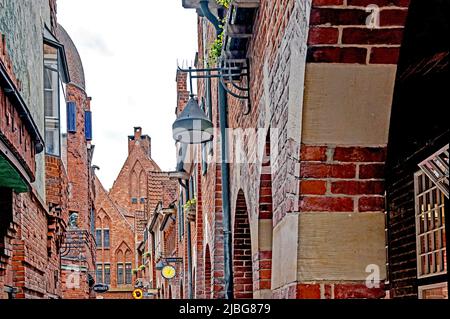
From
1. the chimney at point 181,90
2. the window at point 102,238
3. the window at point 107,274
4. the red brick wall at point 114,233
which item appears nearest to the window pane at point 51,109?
the chimney at point 181,90

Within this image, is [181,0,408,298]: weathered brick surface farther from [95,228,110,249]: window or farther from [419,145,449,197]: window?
[95,228,110,249]: window

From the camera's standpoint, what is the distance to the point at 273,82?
5754 millimetres

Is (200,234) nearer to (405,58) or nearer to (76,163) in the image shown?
(76,163)

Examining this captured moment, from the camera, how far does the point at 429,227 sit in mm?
6484

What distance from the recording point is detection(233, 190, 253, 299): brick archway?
928cm

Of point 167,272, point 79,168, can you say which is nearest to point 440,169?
point 167,272

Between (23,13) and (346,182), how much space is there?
6.53 m

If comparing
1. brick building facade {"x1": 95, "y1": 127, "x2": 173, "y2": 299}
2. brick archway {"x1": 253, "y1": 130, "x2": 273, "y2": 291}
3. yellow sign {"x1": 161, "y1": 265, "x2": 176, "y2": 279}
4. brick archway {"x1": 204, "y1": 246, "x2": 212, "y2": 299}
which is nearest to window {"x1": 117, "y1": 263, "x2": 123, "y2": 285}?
brick building facade {"x1": 95, "y1": 127, "x2": 173, "y2": 299}

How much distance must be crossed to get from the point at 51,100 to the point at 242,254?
5178 millimetres

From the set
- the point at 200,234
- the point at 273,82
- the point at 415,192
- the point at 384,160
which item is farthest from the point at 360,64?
the point at 200,234

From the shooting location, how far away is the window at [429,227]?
20.4 feet

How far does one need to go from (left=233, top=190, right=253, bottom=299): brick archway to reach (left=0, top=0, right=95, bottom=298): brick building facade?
91.9 inches

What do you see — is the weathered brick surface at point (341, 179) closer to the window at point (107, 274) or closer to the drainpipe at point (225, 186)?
the drainpipe at point (225, 186)

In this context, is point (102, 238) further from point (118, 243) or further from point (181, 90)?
point (181, 90)
